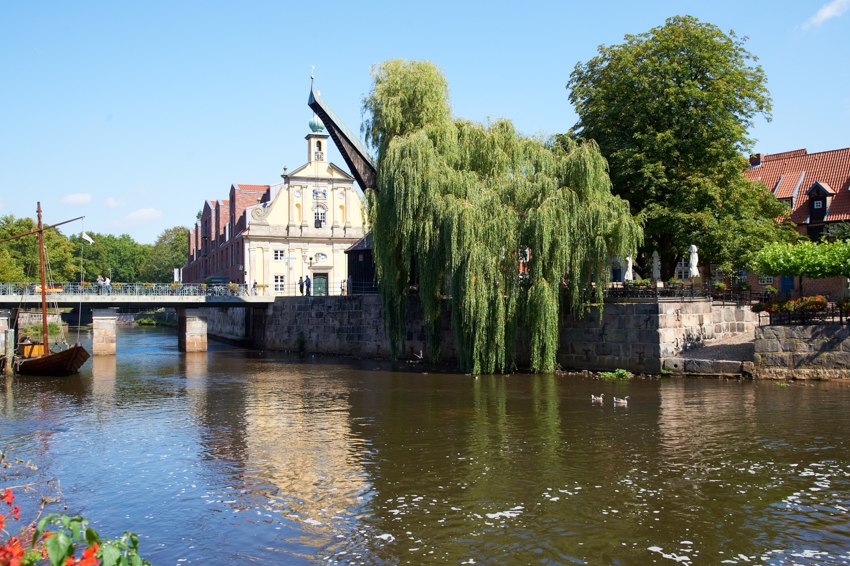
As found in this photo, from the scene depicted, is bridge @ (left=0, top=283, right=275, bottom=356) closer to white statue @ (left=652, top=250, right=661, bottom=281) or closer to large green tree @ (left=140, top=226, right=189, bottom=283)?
white statue @ (left=652, top=250, right=661, bottom=281)

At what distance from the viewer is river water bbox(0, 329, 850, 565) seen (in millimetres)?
9727

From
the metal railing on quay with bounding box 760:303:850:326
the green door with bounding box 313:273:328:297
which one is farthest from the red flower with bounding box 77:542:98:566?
the green door with bounding box 313:273:328:297

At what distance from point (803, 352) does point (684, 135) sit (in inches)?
399

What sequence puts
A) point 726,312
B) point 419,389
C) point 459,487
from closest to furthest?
point 459,487, point 419,389, point 726,312

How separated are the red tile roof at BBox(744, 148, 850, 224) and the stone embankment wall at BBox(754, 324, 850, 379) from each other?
18.1m

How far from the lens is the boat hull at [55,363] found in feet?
99.6

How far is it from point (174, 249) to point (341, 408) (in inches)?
3780

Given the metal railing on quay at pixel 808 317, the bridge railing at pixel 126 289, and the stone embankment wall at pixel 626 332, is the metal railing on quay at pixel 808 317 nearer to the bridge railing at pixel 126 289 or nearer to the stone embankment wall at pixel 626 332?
the stone embankment wall at pixel 626 332

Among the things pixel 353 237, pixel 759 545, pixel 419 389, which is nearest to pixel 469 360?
pixel 419 389

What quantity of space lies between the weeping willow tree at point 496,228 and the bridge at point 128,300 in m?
17.6

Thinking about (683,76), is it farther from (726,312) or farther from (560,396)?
(560,396)

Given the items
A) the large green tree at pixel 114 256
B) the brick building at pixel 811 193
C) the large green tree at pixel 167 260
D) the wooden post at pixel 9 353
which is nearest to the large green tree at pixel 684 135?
the brick building at pixel 811 193

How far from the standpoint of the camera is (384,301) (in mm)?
29391

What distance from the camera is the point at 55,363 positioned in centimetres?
3050
